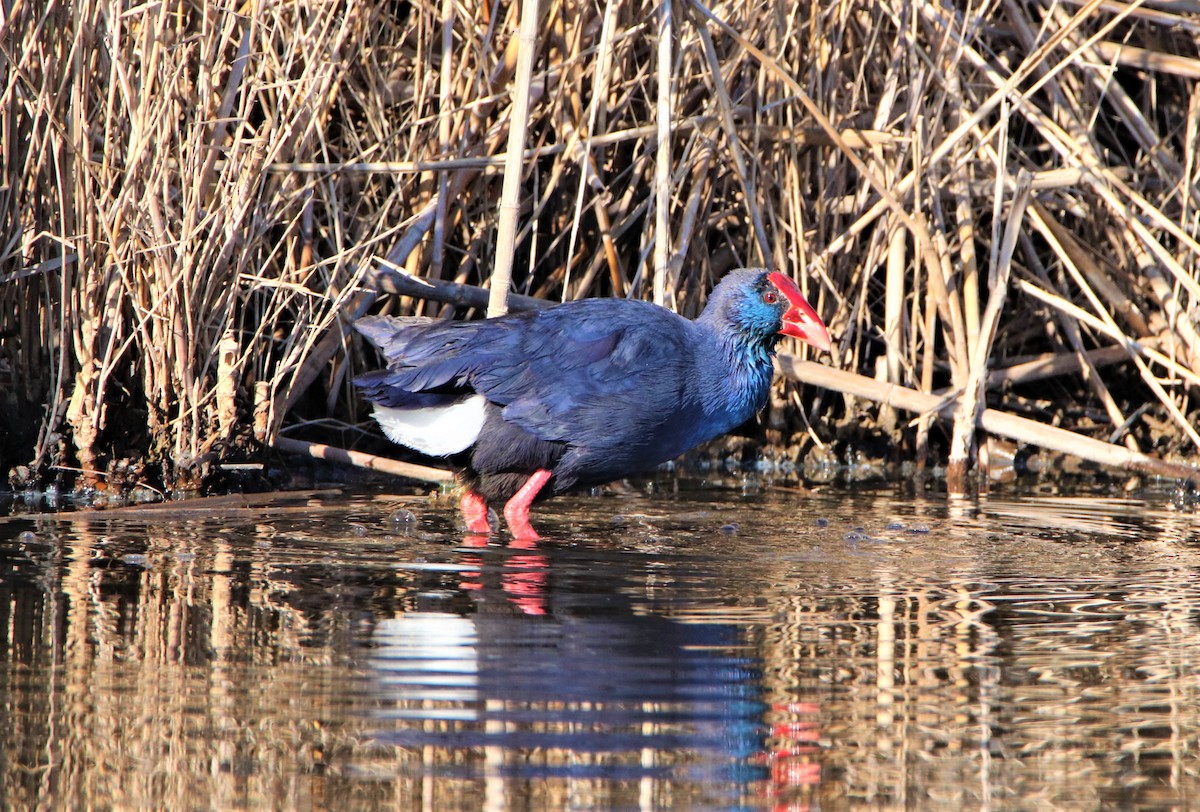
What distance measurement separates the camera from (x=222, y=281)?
154 inches

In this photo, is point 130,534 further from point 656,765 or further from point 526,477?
point 656,765

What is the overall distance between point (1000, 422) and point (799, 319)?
1.12m

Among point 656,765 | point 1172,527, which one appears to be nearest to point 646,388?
point 1172,527

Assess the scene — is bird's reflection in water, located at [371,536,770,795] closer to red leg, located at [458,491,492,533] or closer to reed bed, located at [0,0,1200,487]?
red leg, located at [458,491,492,533]

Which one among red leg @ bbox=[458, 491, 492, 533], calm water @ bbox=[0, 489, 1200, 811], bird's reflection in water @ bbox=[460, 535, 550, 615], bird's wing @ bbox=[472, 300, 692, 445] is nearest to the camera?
calm water @ bbox=[0, 489, 1200, 811]

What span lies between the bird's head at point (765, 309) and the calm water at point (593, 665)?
1.59 feet

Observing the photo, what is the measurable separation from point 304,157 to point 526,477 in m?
1.35

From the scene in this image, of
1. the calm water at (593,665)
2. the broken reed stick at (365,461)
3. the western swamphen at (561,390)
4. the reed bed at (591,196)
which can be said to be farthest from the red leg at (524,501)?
the reed bed at (591,196)

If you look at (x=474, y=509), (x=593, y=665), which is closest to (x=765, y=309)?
(x=474, y=509)

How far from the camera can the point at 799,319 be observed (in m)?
3.83

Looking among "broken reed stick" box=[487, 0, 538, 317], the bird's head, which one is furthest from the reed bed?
the bird's head

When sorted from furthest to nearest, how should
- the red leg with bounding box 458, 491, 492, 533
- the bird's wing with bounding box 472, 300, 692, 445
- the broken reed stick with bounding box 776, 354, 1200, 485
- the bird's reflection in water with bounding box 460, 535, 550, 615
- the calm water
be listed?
the broken reed stick with bounding box 776, 354, 1200, 485, the red leg with bounding box 458, 491, 492, 533, the bird's wing with bounding box 472, 300, 692, 445, the bird's reflection in water with bounding box 460, 535, 550, 615, the calm water

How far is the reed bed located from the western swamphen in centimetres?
34

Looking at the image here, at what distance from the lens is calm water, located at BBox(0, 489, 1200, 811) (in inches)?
72.6
